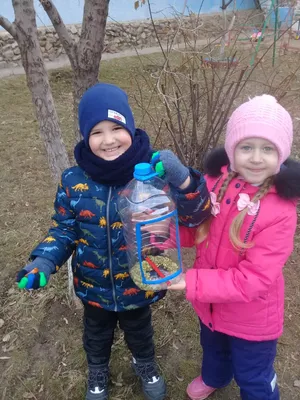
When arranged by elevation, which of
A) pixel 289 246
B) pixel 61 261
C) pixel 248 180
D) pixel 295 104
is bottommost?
pixel 295 104

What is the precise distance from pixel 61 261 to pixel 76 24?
9.02 m

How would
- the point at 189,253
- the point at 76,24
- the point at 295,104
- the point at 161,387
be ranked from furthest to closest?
the point at 76,24 < the point at 295,104 < the point at 189,253 < the point at 161,387

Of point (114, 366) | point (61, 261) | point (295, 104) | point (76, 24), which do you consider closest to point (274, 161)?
point (61, 261)

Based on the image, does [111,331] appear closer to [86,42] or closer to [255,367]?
[255,367]

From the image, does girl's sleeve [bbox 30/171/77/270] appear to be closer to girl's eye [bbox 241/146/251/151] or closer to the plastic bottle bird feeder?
the plastic bottle bird feeder

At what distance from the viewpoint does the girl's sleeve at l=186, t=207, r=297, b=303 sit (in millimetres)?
1526

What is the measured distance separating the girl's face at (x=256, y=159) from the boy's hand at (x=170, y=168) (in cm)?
22

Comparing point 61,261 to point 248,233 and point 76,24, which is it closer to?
point 248,233

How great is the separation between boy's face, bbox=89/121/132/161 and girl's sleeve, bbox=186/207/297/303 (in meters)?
0.59

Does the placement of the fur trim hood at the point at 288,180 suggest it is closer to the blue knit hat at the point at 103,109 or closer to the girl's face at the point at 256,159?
the girl's face at the point at 256,159

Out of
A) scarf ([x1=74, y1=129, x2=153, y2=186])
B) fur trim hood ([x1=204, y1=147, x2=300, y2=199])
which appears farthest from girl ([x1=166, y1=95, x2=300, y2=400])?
scarf ([x1=74, y1=129, x2=153, y2=186])

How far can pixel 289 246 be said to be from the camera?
5.13ft

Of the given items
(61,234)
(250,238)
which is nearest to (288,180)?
(250,238)

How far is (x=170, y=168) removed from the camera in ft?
4.59
